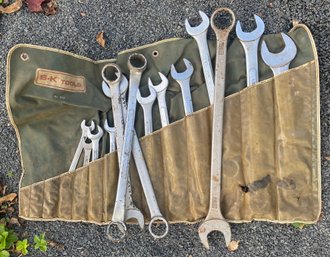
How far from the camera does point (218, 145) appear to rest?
2012 millimetres

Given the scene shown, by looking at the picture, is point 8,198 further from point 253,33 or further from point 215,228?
point 253,33

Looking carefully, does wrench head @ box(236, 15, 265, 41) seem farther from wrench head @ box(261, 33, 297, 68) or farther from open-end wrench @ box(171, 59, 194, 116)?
open-end wrench @ box(171, 59, 194, 116)

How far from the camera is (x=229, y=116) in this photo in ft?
6.63

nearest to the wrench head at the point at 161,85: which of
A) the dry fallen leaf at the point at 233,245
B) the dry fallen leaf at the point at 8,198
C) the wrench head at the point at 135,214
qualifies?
the wrench head at the point at 135,214

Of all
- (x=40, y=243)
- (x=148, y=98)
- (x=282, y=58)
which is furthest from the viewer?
(x=40, y=243)

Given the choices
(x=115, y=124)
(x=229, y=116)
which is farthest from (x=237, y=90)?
(x=115, y=124)

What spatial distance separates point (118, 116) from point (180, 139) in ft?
0.97

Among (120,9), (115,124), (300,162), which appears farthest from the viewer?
(120,9)

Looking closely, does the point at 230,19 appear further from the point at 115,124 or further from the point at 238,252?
the point at 238,252

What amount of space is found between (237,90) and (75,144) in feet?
2.57

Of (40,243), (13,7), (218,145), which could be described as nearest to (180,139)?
(218,145)

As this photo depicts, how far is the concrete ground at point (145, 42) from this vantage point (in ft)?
6.95

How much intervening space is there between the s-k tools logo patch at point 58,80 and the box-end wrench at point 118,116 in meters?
0.13

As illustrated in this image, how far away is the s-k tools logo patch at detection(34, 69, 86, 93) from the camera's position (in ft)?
6.98
